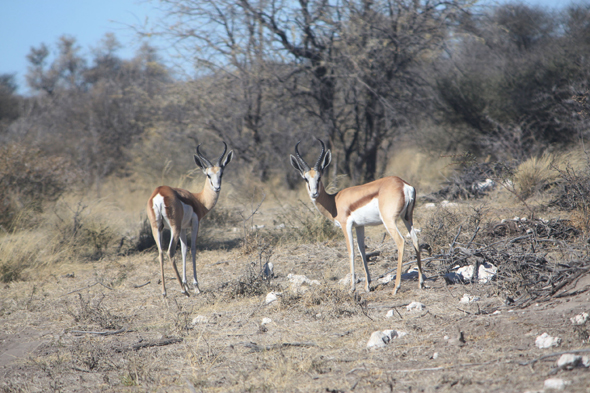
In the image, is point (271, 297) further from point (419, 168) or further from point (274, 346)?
point (419, 168)

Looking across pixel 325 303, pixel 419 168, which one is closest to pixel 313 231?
pixel 325 303

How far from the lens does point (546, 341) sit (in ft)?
11.3

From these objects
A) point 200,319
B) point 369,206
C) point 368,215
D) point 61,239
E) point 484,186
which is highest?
point 369,206

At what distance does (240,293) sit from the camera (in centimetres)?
611

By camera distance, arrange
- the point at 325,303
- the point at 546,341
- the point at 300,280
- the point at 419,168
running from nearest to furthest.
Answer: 1. the point at 546,341
2. the point at 325,303
3. the point at 300,280
4. the point at 419,168

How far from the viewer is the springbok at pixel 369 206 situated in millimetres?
5438

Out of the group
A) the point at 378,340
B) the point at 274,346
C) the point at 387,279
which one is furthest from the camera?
the point at 387,279

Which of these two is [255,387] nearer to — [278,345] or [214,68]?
[278,345]

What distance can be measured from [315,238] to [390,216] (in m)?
3.49

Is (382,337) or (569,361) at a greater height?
(569,361)

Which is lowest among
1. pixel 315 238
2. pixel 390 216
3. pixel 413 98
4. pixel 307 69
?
pixel 315 238

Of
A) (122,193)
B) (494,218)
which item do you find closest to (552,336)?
(494,218)

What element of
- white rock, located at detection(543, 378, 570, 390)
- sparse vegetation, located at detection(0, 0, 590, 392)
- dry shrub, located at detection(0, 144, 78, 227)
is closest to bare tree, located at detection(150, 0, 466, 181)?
sparse vegetation, located at detection(0, 0, 590, 392)

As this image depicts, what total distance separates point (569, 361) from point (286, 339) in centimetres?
Answer: 227
